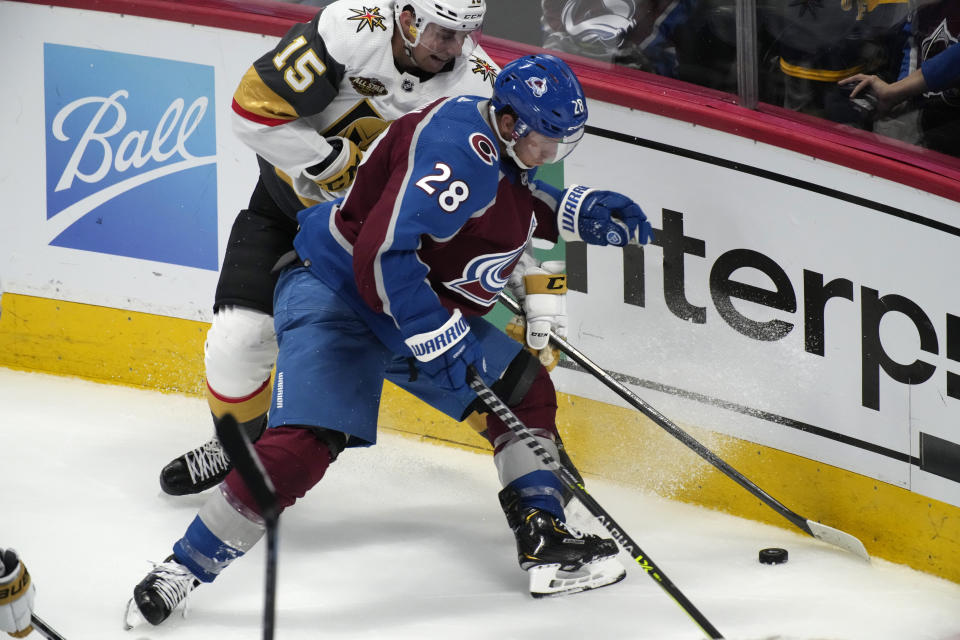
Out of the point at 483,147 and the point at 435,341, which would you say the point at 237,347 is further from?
the point at 483,147

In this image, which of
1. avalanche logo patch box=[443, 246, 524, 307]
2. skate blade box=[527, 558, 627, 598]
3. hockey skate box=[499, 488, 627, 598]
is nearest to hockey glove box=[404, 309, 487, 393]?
avalanche logo patch box=[443, 246, 524, 307]

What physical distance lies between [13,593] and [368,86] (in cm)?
148

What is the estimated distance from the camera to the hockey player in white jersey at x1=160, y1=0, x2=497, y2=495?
10.1ft

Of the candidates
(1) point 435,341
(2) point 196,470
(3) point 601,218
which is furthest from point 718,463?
(2) point 196,470

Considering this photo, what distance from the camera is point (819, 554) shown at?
3.30m

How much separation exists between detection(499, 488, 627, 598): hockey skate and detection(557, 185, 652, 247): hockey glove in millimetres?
664

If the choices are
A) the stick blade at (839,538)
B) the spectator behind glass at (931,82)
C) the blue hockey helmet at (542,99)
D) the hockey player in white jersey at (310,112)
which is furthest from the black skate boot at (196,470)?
the spectator behind glass at (931,82)

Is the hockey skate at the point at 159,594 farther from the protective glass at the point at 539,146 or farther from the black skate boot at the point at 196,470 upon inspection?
the protective glass at the point at 539,146

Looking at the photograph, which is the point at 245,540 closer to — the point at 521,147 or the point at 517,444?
the point at 517,444

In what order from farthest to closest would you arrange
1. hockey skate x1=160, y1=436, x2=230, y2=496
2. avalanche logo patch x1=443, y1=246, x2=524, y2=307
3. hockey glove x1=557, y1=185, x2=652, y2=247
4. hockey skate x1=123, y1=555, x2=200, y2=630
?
hockey skate x1=160, y1=436, x2=230, y2=496 → hockey glove x1=557, y1=185, x2=652, y2=247 → avalanche logo patch x1=443, y1=246, x2=524, y2=307 → hockey skate x1=123, y1=555, x2=200, y2=630

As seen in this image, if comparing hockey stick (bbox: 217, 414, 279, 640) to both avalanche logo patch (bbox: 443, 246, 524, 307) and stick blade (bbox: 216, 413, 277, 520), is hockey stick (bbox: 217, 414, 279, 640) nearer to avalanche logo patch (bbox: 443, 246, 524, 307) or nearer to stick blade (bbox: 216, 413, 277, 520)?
stick blade (bbox: 216, 413, 277, 520)

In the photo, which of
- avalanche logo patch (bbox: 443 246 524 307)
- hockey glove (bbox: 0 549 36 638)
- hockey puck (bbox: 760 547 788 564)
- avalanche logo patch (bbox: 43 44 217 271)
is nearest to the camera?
hockey glove (bbox: 0 549 36 638)

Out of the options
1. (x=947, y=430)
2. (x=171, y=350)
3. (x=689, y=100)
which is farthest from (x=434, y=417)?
(x=947, y=430)

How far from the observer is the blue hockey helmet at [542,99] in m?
2.72
